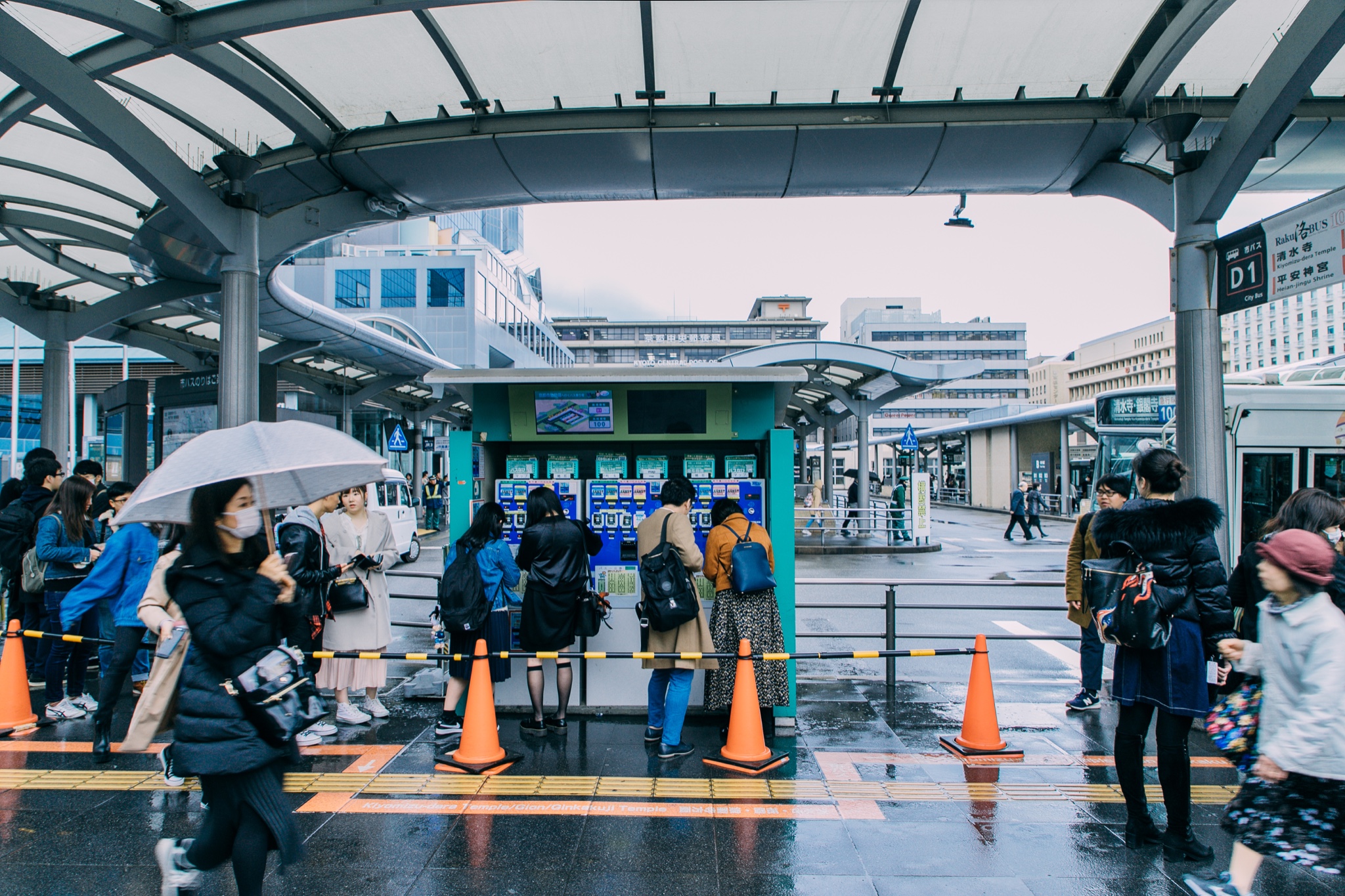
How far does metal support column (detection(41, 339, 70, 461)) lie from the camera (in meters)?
12.6

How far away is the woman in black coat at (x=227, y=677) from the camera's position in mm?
2713

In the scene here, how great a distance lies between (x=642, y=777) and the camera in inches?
187

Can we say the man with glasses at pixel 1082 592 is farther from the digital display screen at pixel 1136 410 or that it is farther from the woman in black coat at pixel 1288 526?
the digital display screen at pixel 1136 410

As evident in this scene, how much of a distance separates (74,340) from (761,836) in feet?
46.2

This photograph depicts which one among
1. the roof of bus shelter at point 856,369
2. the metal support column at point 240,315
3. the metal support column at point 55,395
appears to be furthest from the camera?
the roof of bus shelter at point 856,369

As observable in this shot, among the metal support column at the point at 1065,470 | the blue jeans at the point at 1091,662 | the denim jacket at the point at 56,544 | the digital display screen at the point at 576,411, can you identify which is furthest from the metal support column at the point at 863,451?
the denim jacket at the point at 56,544

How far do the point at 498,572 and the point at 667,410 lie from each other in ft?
6.73

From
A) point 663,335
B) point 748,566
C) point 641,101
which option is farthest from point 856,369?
point 663,335

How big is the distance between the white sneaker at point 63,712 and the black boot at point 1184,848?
7.30m

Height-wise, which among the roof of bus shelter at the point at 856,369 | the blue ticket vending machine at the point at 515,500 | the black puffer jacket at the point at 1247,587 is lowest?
the black puffer jacket at the point at 1247,587

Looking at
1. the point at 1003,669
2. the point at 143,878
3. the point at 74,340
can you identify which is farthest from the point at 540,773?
the point at 74,340

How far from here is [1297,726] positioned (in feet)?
9.40

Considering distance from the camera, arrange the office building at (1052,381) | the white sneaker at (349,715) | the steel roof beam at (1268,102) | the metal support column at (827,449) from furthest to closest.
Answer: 1. the office building at (1052,381)
2. the metal support column at (827,449)
3. the white sneaker at (349,715)
4. the steel roof beam at (1268,102)

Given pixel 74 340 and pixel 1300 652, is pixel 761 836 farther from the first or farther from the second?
pixel 74 340
